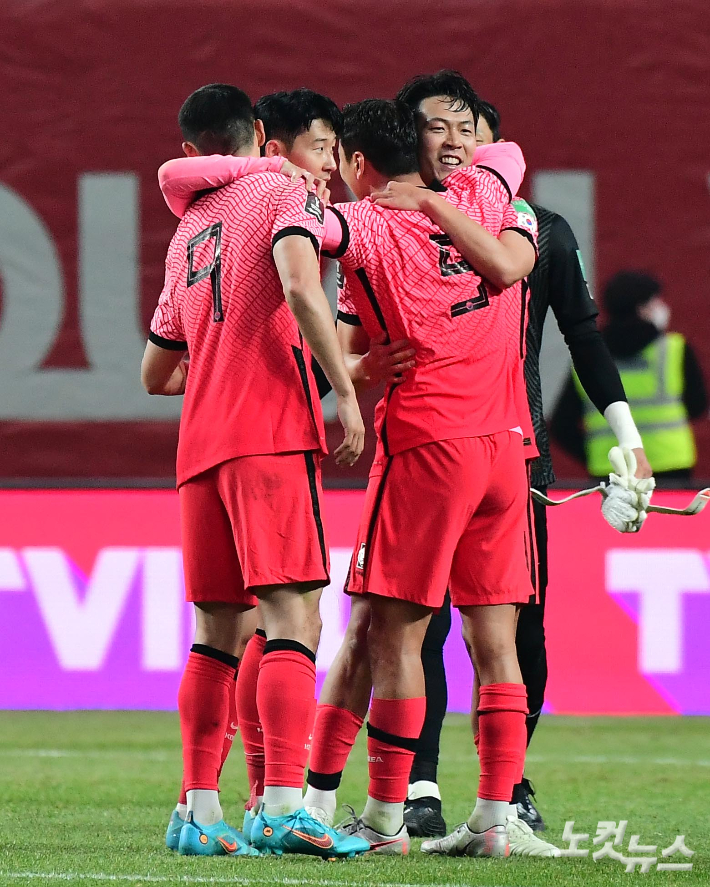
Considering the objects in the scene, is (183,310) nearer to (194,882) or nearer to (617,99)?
(194,882)

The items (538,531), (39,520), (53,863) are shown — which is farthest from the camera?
(39,520)

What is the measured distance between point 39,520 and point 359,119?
343 cm

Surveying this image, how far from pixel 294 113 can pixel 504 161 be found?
19.6 inches

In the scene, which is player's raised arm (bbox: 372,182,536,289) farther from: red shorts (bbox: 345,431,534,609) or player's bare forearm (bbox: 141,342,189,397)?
player's bare forearm (bbox: 141,342,189,397)

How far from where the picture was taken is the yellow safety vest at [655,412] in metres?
7.11

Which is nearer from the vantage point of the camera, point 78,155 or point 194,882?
point 194,882

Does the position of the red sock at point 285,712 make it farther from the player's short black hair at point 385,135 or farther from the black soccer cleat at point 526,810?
the player's short black hair at point 385,135

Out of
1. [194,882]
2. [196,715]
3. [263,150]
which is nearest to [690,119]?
[263,150]

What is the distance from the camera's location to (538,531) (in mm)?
4082

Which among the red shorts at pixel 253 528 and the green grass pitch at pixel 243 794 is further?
the red shorts at pixel 253 528

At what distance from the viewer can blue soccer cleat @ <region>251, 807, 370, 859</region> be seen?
319 cm

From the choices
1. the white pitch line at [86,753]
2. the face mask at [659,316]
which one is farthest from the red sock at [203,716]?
the face mask at [659,316]

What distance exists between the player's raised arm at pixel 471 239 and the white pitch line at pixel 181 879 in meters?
1.29

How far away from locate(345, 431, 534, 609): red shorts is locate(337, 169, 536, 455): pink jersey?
0.05m
